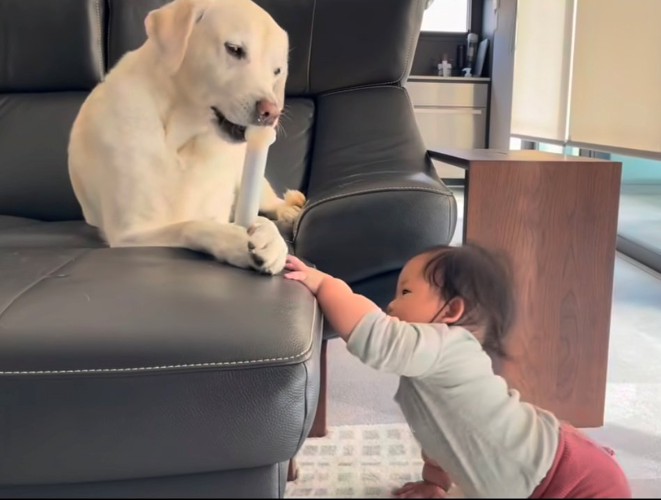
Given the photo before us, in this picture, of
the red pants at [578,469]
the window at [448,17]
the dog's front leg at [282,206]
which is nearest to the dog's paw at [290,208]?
the dog's front leg at [282,206]

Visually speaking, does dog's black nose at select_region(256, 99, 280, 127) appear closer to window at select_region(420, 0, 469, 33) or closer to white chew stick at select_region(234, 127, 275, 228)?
white chew stick at select_region(234, 127, 275, 228)

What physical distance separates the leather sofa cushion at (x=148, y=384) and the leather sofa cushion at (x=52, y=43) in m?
1.16

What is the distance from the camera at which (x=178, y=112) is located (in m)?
1.35

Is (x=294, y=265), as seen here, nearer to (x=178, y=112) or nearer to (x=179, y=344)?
(x=179, y=344)

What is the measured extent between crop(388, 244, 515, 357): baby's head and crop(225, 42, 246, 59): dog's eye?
0.52 metres

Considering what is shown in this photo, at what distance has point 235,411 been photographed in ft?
2.69

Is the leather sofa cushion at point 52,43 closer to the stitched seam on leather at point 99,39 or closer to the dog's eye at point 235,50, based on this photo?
the stitched seam on leather at point 99,39

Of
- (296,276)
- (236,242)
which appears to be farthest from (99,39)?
(296,276)

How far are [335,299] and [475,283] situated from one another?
0.65 ft

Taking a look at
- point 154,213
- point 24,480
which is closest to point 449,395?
point 24,480

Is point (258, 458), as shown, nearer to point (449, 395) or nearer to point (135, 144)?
point (449, 395)

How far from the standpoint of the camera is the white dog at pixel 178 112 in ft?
4.27

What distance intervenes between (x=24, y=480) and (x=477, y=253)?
2.17ft

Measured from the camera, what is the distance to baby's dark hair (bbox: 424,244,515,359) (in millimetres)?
1017
